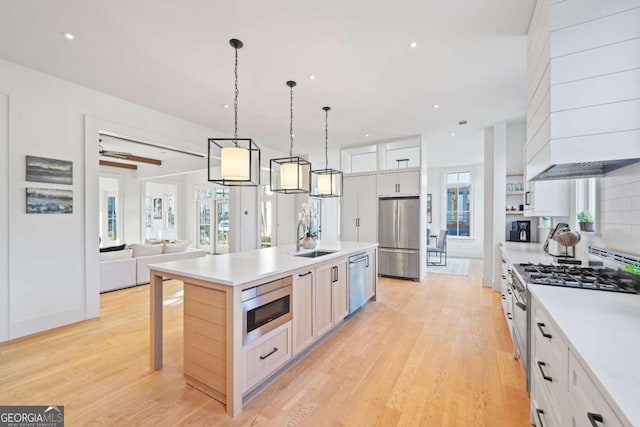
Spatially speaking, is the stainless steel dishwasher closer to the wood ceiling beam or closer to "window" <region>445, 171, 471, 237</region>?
"window" <region>445, 171, 471, 237</region>

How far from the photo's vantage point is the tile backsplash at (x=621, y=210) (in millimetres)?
1764

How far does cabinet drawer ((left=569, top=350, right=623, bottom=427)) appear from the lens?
759 millimetres

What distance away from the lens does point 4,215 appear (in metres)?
2.90

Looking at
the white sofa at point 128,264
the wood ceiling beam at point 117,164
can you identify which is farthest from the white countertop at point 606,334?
the wood ceiling beam at point 117,164

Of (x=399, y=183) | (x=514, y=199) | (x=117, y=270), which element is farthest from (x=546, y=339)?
(x=117, y=270)

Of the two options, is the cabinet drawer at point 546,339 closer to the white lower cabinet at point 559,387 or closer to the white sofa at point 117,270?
the white lower cabinet at point 559,387

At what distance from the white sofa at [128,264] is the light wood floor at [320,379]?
1348 millimetres

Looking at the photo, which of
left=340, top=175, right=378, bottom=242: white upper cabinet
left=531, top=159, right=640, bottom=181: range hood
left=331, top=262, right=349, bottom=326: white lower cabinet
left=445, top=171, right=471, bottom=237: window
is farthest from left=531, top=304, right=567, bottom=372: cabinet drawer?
left=445, top=171, right=471, bottom=237: window

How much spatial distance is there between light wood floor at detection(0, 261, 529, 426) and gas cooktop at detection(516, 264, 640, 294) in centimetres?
90

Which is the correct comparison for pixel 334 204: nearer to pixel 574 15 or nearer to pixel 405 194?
pixel 405 194

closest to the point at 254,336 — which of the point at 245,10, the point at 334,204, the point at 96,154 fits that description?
the point at 245,10

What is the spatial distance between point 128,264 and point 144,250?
1.23ft

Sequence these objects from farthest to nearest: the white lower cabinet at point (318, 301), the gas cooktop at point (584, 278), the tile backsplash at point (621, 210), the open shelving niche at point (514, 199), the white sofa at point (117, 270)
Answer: the open shelving niche at point (514, 199), the white sofa at point (117, 270), the white lower cabinet at point (318, 301), the tile backsplash at point (621, 210), the gas cooktop at point (584, 278)

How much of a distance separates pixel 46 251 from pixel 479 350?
16.1 ft
